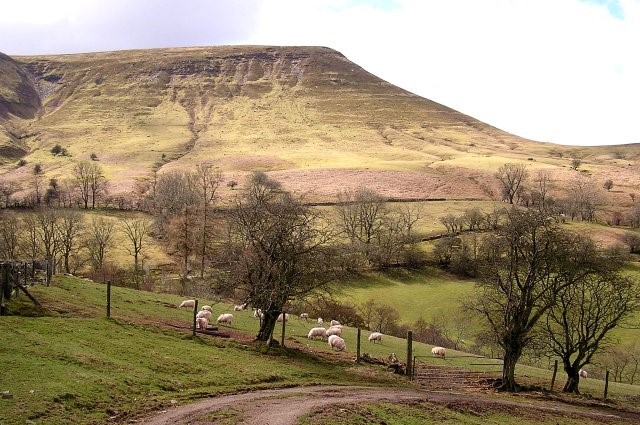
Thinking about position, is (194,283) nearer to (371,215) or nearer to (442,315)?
(442,315)

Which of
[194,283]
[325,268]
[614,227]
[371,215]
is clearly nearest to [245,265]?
[325,268]

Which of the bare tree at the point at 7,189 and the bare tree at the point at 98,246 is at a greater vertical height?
the bare tree at the point at 7,189

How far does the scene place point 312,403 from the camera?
22.2m

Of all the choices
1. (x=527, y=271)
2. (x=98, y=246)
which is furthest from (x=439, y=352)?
(x=98, y=246)

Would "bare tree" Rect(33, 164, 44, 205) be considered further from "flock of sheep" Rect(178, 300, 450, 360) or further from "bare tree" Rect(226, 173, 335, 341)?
"bare tree" Rect(226, 173, 335, 341)

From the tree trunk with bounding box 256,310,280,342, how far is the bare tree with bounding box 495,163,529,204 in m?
123

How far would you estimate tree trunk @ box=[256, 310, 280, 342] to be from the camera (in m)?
35.5

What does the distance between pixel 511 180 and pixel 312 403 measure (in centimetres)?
14931

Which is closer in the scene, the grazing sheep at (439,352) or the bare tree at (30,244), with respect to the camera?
the grazing sheep at (439,352)

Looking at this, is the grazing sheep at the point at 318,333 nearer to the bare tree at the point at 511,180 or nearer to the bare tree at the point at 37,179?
the bare tree at the point at 511,180

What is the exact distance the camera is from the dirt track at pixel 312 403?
18692mm

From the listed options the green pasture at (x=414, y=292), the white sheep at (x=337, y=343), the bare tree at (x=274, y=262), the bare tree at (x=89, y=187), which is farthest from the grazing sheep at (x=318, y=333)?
the bare tree at (x=89, y=187)

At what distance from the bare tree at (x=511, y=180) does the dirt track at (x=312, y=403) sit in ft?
402

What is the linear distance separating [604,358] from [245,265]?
1891 inches
